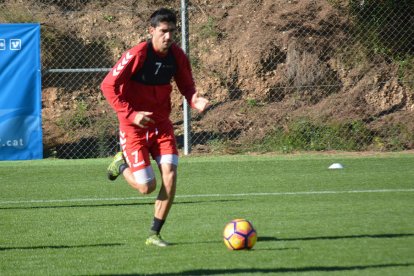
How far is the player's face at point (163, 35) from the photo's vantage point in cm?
791

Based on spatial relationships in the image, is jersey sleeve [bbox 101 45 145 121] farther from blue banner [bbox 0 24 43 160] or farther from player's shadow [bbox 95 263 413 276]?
blue banner [bbox 0 24 43 160]

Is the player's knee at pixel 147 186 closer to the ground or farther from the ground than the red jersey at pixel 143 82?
closer to the ground

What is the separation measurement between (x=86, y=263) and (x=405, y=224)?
3.25 metres

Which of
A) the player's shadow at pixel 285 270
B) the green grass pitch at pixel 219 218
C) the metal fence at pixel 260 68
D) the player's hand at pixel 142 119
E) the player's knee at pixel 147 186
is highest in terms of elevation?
the player's hand at pixel 142 119

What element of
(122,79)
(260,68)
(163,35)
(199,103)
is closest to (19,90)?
(260,68)

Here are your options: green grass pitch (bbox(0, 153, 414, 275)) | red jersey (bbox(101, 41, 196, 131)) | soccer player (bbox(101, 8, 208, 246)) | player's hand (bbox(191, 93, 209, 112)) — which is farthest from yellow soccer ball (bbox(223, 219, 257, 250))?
red jersey (bbox(101, 41, 196, 131))

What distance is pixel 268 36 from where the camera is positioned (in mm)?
20516

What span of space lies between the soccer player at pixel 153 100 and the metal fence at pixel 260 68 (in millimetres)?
9775

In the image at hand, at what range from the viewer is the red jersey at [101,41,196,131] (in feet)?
26.1

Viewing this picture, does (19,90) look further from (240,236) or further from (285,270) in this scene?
(285,270)

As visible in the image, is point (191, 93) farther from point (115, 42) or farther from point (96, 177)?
point (115, 42)

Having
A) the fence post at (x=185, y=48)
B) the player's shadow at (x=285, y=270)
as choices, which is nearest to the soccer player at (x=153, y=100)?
the player's shadow at (x=285, y=270)

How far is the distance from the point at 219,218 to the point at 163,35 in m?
2.39

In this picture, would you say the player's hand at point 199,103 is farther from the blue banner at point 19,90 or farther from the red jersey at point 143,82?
the blue banner at point 19,90
